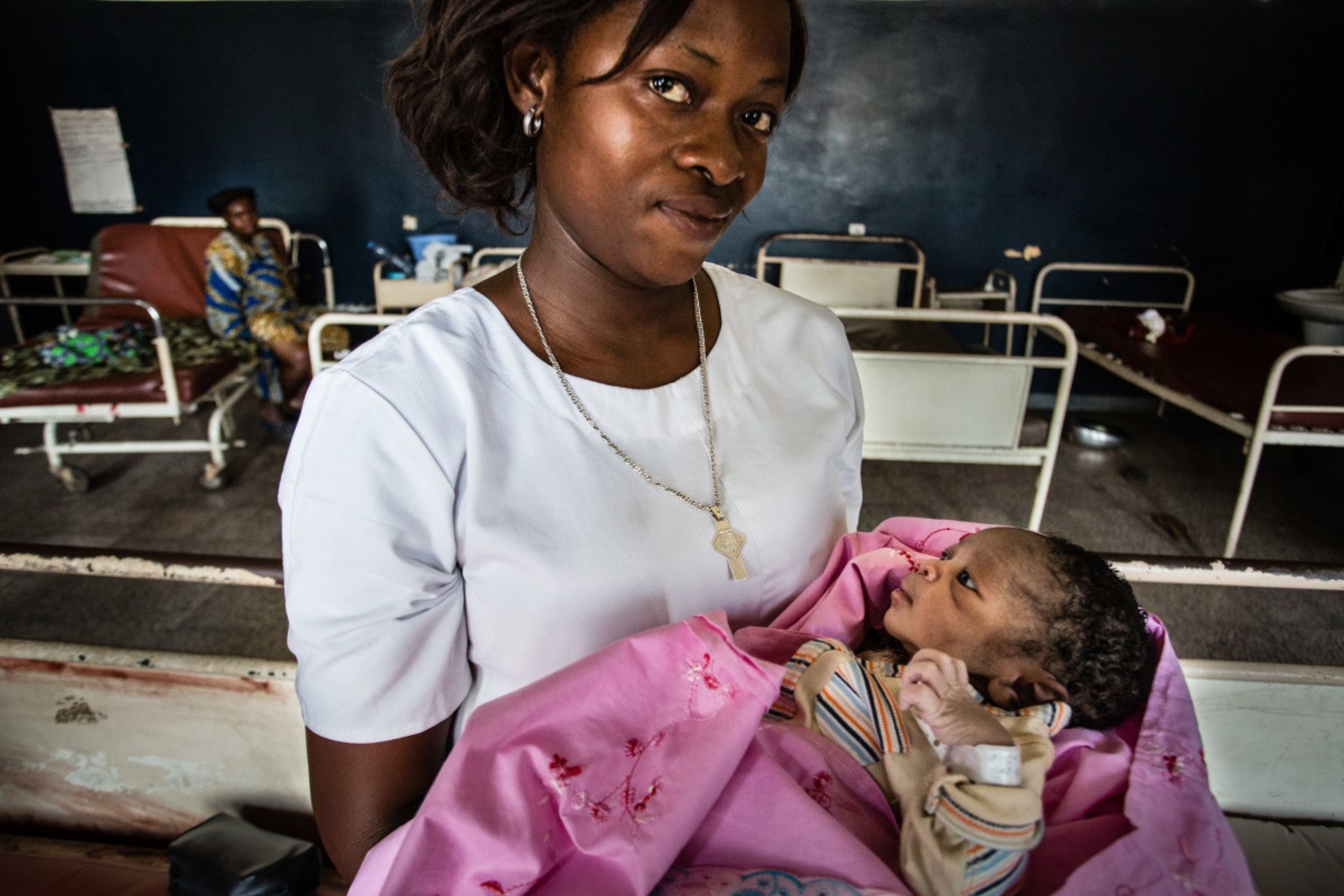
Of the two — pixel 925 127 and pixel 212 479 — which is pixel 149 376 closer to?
pixel 212 479

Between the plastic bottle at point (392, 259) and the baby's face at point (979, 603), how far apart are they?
5.40 m

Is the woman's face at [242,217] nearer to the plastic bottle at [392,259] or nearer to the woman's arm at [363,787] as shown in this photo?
the plastic bottle at [392,259]

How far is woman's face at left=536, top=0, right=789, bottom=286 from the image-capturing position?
2.96 feet

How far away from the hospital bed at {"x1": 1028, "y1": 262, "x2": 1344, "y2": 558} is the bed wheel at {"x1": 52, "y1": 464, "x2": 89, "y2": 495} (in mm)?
4987

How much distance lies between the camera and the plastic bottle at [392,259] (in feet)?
19.2

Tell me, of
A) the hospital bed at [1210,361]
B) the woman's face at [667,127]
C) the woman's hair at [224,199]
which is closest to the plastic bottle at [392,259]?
the woman's hair at [224,199]

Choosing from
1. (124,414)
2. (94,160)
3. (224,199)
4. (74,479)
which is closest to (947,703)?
(124,414)

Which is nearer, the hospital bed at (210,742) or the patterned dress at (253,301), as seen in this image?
the hospital bed at (210,742)

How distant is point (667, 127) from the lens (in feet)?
3.01

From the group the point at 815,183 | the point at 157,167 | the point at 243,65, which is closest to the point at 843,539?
the point at 815,183

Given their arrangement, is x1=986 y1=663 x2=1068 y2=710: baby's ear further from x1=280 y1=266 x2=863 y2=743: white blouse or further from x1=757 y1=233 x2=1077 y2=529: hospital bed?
x1=757 y1=233 x2=1077 y2=529: hospital bed

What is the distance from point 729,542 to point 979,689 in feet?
1.81

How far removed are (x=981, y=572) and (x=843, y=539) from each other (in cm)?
23

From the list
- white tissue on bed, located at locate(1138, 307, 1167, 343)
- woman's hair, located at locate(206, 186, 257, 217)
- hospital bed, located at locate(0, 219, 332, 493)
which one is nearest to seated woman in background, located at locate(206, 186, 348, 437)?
woman's hair, located at locate(206, 186, 257, 217)
